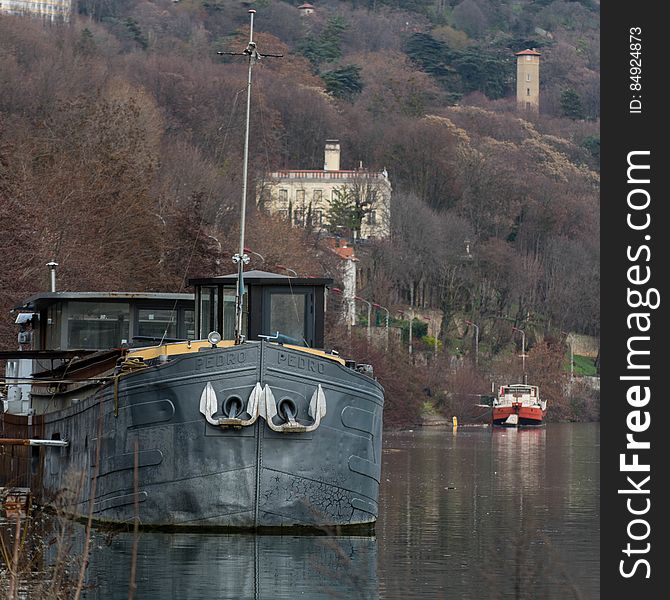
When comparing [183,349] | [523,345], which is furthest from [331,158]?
[183,349]

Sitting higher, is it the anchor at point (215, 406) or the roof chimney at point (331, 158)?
the roof chimney at point (331, 158)

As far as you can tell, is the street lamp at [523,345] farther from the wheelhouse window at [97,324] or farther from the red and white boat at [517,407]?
the wheelhouse window at [97,324]

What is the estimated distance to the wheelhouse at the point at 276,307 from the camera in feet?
107

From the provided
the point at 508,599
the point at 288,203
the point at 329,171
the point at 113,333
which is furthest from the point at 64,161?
the point at 329,171

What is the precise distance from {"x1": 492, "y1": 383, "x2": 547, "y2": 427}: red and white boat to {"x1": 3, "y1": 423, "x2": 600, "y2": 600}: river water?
56.3 meters

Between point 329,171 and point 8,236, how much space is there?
11343cm

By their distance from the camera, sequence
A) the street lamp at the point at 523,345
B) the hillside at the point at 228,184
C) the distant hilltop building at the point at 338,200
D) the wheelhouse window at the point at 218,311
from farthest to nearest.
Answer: the distant hilltop building at the point at 338,200 < the street lamp at the point at 523,345 < the hillside at the point at 228,184 < the wheelhouse window at the point at 218,311

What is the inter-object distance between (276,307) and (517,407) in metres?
71.0

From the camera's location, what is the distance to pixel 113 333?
3519 centimetres

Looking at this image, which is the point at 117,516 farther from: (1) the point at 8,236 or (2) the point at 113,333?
(1) the point at 8,236

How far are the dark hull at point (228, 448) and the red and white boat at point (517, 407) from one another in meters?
70.9

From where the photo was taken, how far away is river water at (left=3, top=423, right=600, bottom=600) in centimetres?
2517

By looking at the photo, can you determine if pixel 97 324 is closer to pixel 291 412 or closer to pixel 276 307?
pixel 276 307

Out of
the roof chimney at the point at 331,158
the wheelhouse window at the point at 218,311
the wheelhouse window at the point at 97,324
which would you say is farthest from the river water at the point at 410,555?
the roof chimney at the point at 331,158
